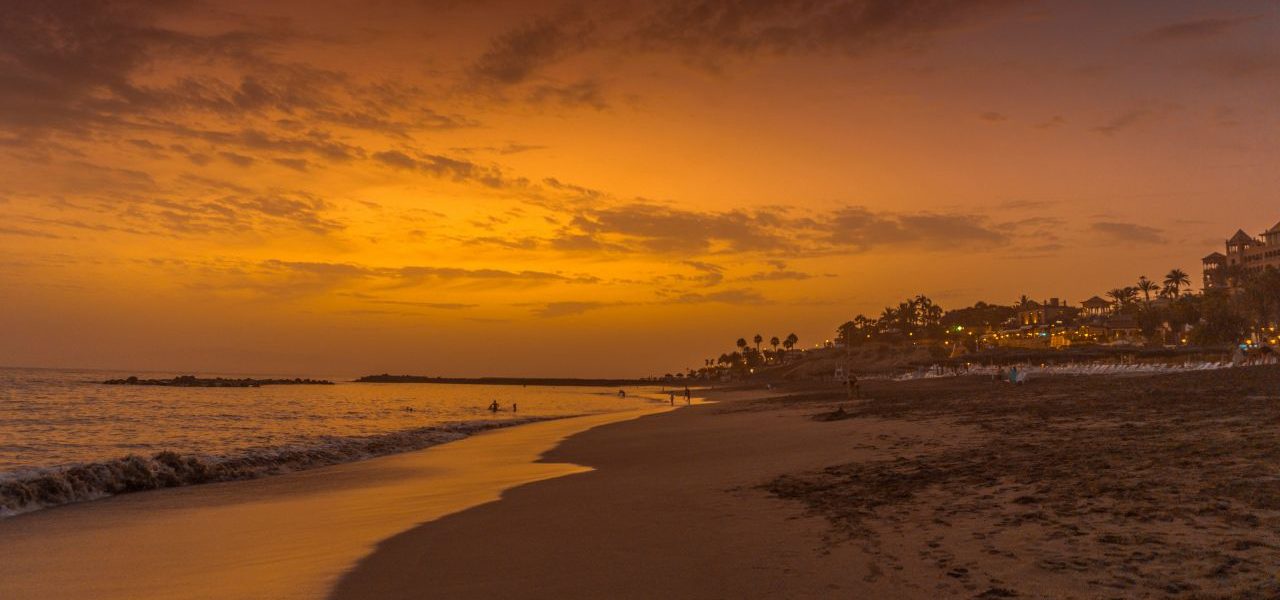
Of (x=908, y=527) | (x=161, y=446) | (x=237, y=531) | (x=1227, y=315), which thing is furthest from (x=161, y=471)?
(x=1227, y=315)

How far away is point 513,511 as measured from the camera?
11906 mm

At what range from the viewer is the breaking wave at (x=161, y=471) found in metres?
14.9

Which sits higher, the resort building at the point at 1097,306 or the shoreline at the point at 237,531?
the resort building at the point at 1097,306

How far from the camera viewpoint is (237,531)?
37.1ft

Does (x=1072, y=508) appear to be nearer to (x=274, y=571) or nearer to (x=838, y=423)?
(x=274, y=571)

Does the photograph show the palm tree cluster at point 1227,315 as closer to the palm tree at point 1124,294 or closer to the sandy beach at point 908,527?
the palm tree at point 1124,294

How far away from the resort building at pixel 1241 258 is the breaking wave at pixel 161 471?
16376 cm

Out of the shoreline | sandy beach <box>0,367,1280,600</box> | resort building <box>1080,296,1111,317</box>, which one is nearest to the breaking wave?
the shoreline

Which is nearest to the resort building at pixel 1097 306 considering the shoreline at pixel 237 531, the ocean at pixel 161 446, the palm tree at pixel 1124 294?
the palm tree at pixel 1124 294

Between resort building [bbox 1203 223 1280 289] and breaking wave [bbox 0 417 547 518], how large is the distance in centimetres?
16376

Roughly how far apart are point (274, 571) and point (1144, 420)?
17.6m

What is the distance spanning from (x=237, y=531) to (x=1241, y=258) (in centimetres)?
19394

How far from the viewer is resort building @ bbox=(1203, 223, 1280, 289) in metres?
144

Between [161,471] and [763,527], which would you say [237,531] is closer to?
[763,527]
